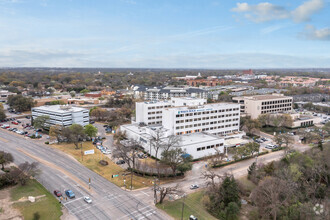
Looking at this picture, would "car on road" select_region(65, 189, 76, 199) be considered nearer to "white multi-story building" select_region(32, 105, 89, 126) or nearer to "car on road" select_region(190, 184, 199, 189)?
"car on road" select_region(190, 184, 199, 189)

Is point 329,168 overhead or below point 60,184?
overhead

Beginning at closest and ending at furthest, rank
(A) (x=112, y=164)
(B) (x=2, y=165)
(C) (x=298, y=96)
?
(B) (x=2, y=165) < (A) (x=112, y=164) < (C) (x=298, y=96)

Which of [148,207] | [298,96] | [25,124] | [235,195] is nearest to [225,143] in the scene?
[235,195]

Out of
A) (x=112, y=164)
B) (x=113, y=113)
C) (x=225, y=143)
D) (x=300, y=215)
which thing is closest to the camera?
(x=300, y=215)

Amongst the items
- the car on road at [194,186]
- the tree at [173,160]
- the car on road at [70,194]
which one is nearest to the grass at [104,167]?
the tree at [173,160]

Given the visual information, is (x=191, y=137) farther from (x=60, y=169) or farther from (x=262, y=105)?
(x=262, y=105)

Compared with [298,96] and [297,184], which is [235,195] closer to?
[297,184]

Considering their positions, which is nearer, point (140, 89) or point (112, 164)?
point (112, 164)
